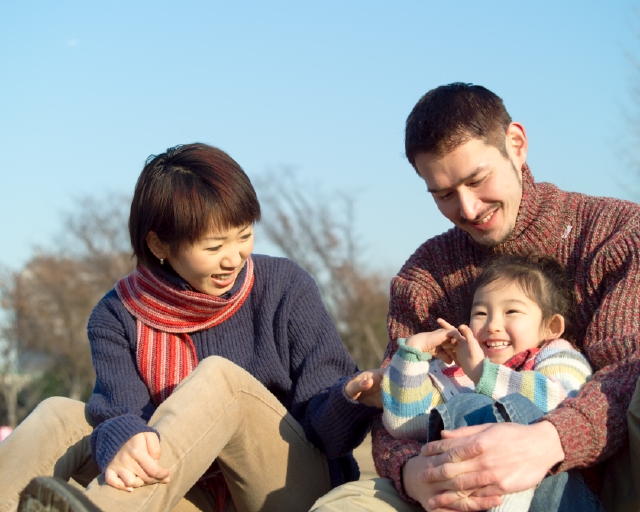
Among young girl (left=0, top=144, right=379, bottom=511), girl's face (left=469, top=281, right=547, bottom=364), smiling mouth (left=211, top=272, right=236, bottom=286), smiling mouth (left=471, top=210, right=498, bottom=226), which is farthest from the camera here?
smiling mouth (left=211, top=272, right=236, bottom=286)

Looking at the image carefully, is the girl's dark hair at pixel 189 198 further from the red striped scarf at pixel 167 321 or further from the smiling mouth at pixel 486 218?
the smiling mouth at pixel 486 218

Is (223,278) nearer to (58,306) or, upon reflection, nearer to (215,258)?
(215,258)

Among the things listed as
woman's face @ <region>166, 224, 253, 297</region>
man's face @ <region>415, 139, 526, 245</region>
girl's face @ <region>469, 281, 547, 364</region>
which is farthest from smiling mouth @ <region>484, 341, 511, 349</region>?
woman's face @ <region>166, 224, 253, 297</region>

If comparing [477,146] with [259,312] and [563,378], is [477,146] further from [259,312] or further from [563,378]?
[259,312]

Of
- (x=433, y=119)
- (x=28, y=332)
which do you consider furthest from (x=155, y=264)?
(x=28, y=332)

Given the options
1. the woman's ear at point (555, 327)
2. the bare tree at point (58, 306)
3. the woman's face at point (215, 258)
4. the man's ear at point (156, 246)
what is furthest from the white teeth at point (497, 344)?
the bare tree at point (58, 306)

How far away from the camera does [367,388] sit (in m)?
2.59

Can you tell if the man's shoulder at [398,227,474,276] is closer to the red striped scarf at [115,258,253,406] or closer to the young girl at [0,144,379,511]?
the young girl at [0,144,379,511]

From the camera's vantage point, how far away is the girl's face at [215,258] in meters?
2.95

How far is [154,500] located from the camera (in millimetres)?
2262

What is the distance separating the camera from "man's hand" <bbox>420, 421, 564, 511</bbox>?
200cm

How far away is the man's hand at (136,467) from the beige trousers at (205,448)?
28 millimetres

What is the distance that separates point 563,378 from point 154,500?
1.27 meters

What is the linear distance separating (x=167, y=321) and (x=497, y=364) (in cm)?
135
